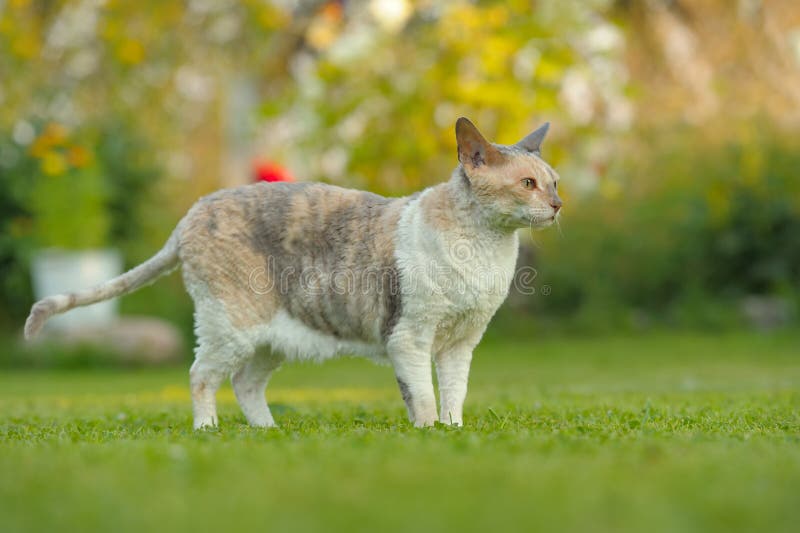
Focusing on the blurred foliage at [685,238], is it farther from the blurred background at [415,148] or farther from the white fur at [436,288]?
the white fur at [436,288]

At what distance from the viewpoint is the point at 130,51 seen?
1331cm

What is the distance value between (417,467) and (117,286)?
272 cm

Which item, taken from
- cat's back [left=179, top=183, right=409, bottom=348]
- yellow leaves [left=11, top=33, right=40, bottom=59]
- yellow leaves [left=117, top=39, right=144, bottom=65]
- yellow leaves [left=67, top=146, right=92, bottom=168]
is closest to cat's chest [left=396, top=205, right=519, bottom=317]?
cat's back [left=179, top=183, right=409, bottom=348]

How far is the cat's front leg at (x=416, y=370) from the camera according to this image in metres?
4.82

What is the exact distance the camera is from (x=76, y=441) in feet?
14.1

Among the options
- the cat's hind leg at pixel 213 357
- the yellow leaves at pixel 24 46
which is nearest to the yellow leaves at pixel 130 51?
the yellow leaves at pixel 24 46

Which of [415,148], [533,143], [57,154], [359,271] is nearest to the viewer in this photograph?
[359,271]

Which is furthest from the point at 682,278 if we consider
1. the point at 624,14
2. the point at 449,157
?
the point at 624,14

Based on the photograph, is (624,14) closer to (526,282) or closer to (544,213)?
(526,282)

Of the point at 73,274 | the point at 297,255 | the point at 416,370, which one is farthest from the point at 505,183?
the point at 73,274

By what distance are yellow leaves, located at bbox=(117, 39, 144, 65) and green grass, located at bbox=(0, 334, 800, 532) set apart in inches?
308

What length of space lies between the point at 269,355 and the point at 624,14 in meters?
13.6

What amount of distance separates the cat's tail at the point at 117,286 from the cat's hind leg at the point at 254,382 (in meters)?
0.70

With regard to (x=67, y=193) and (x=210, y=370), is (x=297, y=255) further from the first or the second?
(x=67, y=193)
